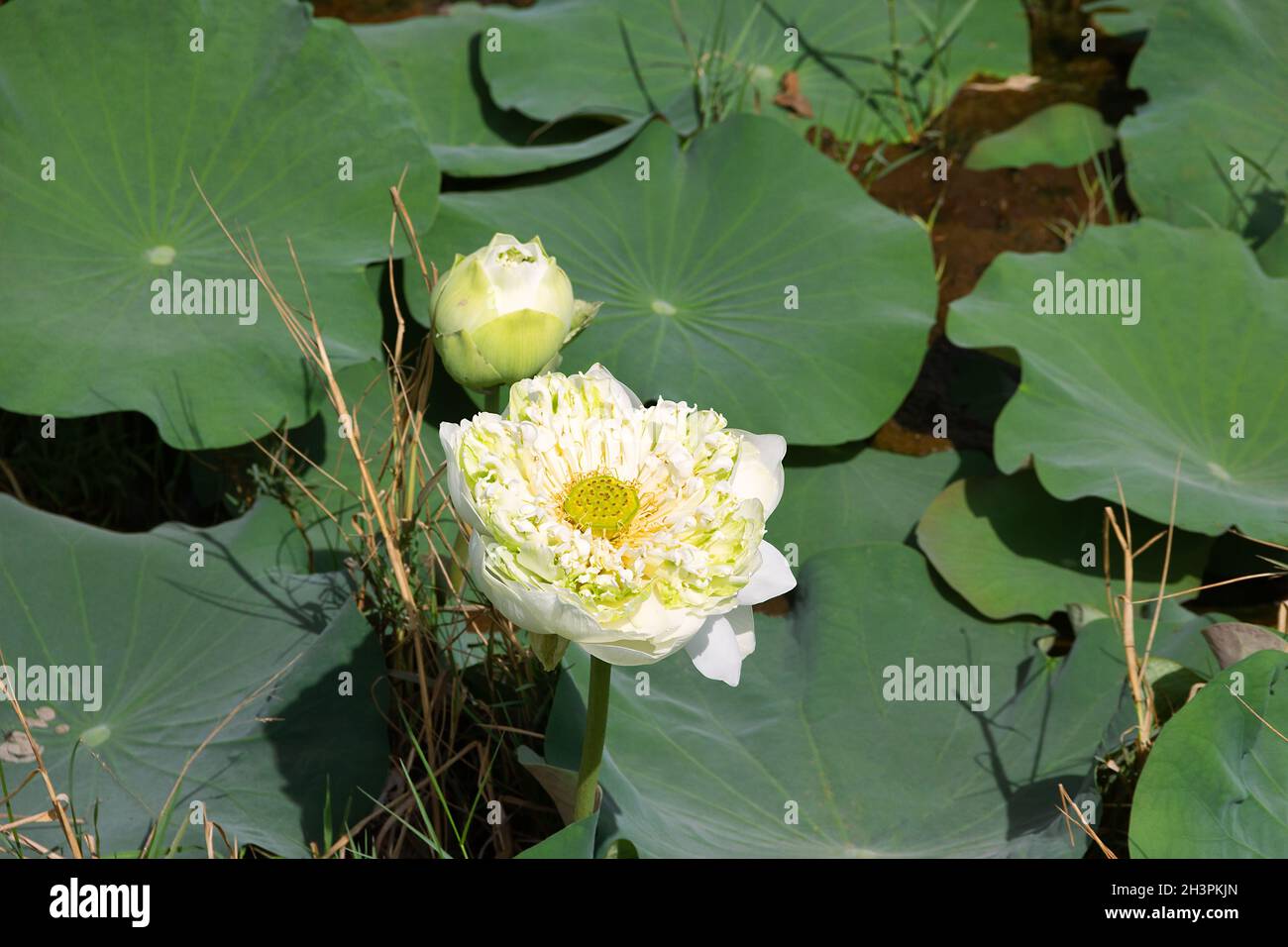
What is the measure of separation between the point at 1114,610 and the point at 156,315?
1.91 metres

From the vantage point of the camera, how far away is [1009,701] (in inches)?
84.0

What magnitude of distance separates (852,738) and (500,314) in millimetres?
924

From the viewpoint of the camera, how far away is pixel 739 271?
2768 millimetres

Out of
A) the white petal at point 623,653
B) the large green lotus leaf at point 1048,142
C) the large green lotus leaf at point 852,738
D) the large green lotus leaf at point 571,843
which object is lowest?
the large green lotus leaf at point 852,738

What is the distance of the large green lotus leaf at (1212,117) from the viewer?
3.17 metres

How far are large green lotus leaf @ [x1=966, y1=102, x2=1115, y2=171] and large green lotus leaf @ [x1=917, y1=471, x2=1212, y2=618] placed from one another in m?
1.30

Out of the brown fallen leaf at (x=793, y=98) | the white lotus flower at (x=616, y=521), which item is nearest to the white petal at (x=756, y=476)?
the white lotus flower at (x=616, y=521)

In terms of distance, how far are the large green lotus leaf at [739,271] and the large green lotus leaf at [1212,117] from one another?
3.08 feet

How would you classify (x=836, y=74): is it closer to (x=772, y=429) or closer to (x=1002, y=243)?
(x=1002, y=243)

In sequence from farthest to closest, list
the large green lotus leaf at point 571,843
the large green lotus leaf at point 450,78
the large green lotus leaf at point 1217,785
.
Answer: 1. the large green lotus leaf at point 450,78
2. the large green lotus leaf at point 1217,785
3. the large green lotus leaf at point 571,843

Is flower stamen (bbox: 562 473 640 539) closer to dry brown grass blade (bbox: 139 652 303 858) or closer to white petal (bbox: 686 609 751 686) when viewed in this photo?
white petal (bbox: 686 609 751 686)

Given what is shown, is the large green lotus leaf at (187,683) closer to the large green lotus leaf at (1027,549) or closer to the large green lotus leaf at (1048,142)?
the large green lotus leaf at (1027,549)

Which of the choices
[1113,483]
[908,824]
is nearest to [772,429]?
[1113,483]

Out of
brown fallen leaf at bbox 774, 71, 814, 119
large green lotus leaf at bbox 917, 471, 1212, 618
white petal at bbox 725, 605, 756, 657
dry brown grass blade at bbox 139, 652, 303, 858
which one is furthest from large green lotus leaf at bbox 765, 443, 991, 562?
brown fallen leaf at bbox 774, 71, 814, 119
